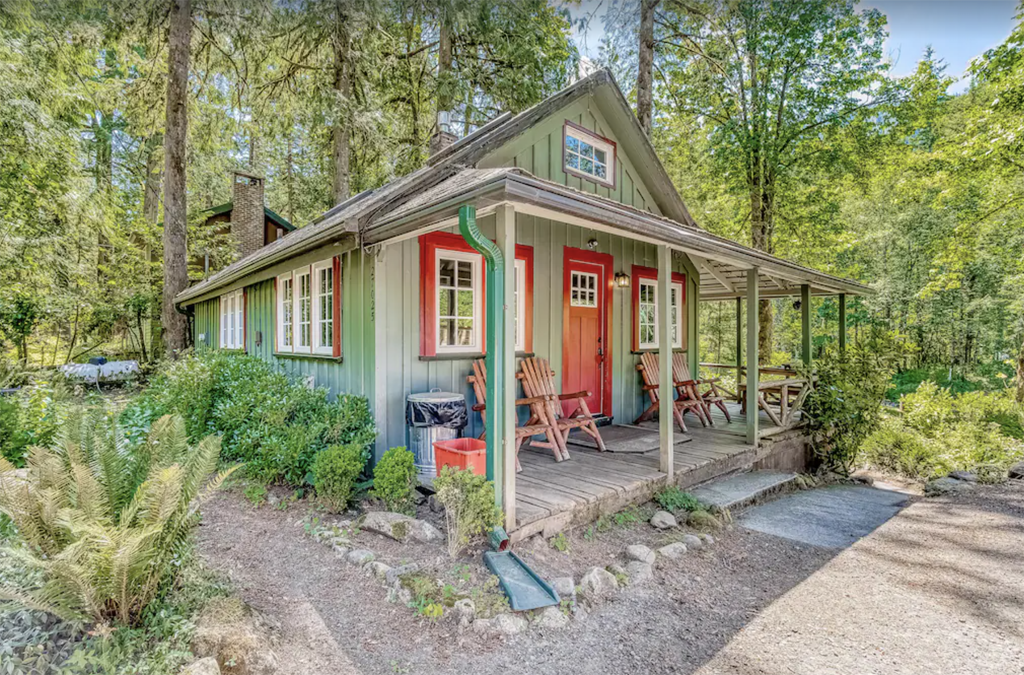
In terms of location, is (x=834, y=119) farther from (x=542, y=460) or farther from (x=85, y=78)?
(x=85, y=78)

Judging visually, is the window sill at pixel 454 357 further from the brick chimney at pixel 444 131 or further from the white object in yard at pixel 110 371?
the white object in yard at pixel 110 371

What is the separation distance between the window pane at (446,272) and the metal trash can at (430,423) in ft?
4.05

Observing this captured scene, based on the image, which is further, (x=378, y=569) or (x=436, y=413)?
(x=436, y=413)

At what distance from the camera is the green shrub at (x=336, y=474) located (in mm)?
4082

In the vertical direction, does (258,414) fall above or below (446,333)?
below

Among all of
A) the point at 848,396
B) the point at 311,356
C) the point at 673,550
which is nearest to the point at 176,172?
the point at 311,356

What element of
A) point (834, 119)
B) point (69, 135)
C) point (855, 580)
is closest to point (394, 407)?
point (855, 580)

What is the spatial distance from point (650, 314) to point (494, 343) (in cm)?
475

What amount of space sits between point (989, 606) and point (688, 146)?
1269 centimetres

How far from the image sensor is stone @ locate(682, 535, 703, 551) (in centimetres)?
384

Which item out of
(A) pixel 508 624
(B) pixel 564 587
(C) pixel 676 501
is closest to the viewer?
(A) pixel 508 624

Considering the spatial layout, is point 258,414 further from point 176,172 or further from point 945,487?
point 945,487

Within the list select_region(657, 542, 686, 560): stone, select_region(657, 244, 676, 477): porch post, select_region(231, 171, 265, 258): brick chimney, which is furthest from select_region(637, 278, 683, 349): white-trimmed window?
select_region(231, 171, 265, 258): brick chimney

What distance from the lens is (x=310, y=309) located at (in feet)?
19.4
